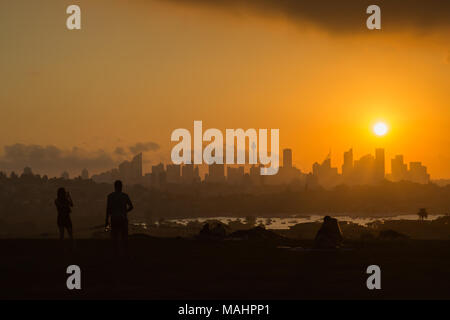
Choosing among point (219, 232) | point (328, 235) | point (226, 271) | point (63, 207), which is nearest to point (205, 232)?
point (219, 232)

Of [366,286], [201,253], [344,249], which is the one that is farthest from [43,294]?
[344,249]

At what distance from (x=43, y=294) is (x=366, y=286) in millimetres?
7462

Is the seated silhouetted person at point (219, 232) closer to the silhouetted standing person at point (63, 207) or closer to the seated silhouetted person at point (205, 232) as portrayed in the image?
the seated silhouetted person at point (205, 232)

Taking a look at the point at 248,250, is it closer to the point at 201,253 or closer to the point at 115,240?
the point at 201,253

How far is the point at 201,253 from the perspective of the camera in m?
23.4

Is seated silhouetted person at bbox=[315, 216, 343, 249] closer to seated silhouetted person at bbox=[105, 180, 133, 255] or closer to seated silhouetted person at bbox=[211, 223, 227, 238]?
seated silhouetted person at bbox=[211, 223, 227, 238]

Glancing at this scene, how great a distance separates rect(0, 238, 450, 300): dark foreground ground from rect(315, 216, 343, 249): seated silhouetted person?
1.18m

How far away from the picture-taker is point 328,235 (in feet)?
81.8

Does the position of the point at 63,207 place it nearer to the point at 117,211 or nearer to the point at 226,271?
the point at 117,211

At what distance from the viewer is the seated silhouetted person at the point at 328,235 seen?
24734mm

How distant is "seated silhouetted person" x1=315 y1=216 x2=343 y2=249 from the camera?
81.1ft

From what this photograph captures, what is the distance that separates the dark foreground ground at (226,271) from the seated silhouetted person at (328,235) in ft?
3.89

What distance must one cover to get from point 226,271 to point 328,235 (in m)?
8.01

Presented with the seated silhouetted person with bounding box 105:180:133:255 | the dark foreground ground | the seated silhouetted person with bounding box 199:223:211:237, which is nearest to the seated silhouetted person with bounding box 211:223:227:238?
the seated silhouetted person with bounding box 199:223:211:237
